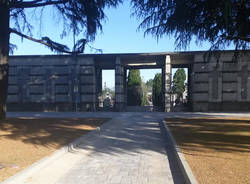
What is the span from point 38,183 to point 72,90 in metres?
21.7

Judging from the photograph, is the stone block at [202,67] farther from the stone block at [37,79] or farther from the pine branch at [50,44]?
the stone block at [37,79]

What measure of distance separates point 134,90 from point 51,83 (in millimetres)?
14573

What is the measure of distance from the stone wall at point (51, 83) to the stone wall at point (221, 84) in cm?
1256

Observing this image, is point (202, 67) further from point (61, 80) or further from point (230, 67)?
point (61, 80)

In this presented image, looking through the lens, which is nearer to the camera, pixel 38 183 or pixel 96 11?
pixel 38 183

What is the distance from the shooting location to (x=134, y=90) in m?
35.4

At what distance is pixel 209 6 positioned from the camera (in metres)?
8.95

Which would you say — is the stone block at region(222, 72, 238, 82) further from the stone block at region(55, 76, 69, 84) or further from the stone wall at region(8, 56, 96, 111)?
the stone block at region(55, 76, 69, 84)

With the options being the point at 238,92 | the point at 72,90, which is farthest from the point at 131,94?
the point at 238,92

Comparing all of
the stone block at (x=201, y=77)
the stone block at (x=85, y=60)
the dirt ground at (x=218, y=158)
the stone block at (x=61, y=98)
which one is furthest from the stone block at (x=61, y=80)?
the dirt ground at (x=218, y=158)

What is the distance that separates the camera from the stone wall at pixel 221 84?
2338 cm

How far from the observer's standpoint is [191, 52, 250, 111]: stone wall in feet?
76.7

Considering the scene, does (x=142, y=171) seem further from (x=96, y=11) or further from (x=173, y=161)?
(x=96, y=11)

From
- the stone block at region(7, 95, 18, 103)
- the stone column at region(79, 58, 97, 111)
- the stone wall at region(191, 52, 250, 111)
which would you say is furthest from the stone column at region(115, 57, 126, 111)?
the stone block at region(7, 95, 18, 103)
